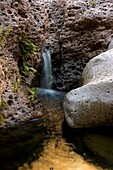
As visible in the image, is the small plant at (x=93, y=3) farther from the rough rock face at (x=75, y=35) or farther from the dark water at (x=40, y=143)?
the dark water at (x=40, y=143)

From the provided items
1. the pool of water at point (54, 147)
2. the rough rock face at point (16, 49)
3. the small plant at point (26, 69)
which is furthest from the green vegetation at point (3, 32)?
the pool of water at point (54, 147)

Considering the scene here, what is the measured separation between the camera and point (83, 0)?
9.67 metres

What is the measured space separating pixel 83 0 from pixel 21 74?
3.85 meters

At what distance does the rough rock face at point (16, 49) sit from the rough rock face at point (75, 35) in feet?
7.91

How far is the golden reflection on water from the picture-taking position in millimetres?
4467

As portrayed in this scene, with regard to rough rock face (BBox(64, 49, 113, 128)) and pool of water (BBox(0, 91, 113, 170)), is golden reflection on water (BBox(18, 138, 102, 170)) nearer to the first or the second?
pool of water (BBox(0, 91, 113, 170))

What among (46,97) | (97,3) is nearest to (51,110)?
(46,97)

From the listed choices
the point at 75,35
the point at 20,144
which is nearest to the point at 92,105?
the point at 20,144

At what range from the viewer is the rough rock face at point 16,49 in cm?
616

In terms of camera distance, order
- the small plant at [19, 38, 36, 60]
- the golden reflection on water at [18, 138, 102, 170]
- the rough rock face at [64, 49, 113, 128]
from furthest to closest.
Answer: the small plant at [19, 38, 36, 60] < the rough rock face at [64, 49, 113, 128] < the golden reflection on water at [18, 138, 102, 170]

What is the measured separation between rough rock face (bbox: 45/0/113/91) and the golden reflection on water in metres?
4.79

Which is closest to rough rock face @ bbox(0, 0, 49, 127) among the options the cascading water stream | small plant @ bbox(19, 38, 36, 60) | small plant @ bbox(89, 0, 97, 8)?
small plant @ bbox(19, 38, 36, 60)

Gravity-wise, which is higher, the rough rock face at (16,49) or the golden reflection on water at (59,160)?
the rough rock face at (16,49)

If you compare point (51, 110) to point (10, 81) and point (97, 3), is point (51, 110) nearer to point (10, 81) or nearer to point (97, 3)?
point (10, 81)
